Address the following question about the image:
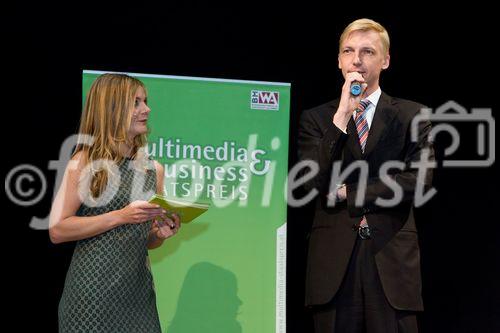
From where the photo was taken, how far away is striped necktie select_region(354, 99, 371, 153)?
10.1ft

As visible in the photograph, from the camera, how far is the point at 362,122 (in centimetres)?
312

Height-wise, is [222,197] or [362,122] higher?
[362,122]

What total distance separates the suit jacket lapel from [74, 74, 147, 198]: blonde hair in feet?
3.10

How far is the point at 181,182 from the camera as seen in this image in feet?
12.4

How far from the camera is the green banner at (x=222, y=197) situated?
147 inches

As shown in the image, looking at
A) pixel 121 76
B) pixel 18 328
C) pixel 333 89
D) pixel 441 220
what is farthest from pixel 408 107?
pixel 18 328

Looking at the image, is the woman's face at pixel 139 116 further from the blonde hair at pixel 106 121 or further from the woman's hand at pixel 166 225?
the woman's hand at pixel 166 225

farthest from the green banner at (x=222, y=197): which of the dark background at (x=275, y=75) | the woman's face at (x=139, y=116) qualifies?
the woman's face at (x=139, y=116)

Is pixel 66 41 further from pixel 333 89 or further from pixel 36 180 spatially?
pixel 333 89
